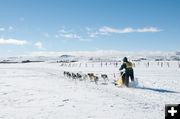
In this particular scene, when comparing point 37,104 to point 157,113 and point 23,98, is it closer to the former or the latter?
point 23,98

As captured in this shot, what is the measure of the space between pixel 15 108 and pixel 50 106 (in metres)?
1.17

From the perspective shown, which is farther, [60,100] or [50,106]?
[60,100]

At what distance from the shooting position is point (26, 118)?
515cm

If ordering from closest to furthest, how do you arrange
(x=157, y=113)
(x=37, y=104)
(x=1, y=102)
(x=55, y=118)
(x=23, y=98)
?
(x=55, y=118)
(x=157, y=113)
(x=37, y=104)
(x=1, y=102)
(x=23, y=98)

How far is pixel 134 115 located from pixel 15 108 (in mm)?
3962

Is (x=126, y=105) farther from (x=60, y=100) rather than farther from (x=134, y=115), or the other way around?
(x=60, y=100)

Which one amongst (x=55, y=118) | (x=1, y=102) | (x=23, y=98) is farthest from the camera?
(x=23, y=98)

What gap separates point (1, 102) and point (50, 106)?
7.36ft

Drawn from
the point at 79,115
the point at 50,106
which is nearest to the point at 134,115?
the point at 79,115

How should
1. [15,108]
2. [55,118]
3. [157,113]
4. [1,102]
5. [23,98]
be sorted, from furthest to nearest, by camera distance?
[23,98] → [1,102] → [15,108] → [157,113] → [55,118]

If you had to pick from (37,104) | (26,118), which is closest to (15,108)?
(37,104)

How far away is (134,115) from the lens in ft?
17.6

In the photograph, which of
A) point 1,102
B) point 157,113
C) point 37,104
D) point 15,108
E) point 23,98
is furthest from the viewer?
point 23,98

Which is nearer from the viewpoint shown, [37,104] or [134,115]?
[134,115]
